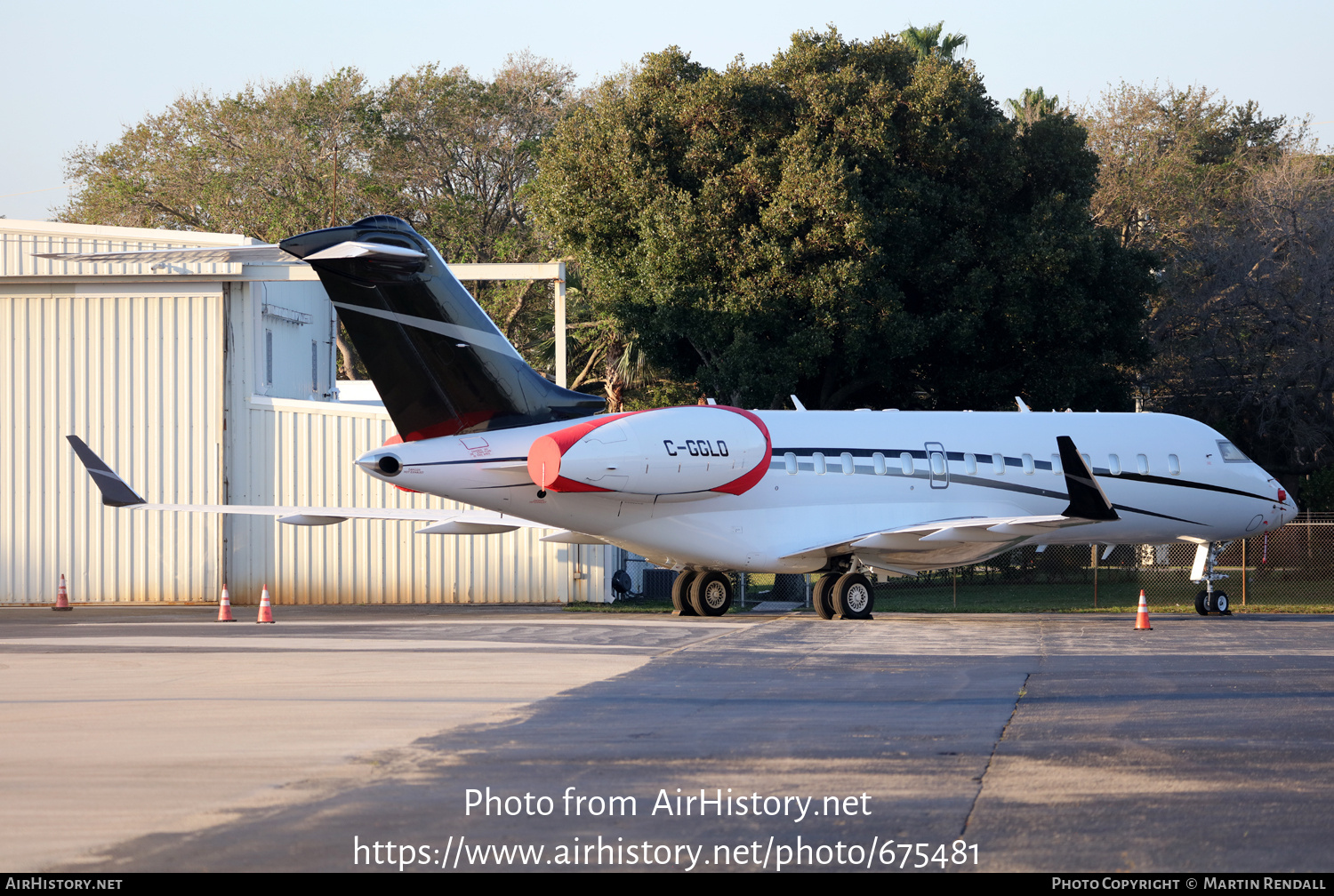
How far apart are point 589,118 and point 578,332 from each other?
35.0 ft

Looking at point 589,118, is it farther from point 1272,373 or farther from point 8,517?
point 1272,373

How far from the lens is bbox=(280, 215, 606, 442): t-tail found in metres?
18.2

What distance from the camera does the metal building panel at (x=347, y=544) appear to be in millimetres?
27547

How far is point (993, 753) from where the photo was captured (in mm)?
9781

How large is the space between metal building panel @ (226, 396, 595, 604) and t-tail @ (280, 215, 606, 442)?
7.90 m

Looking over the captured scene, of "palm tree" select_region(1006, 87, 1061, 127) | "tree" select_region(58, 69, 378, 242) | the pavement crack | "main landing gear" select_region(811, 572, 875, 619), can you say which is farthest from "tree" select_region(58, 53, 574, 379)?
the pavement crack

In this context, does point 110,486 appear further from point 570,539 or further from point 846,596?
point 846,596

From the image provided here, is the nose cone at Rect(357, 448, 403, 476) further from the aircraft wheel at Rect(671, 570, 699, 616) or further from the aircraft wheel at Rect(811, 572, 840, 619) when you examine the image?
the aircraft wheel at Rect(811, 572, 840, 619)

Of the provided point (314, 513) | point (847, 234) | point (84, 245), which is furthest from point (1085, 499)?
point (84, 245)

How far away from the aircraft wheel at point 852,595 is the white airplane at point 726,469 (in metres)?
0.03

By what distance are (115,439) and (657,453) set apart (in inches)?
524

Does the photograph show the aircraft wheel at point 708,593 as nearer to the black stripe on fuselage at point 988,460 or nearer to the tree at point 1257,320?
the black stripe on fuselage at point 988,460

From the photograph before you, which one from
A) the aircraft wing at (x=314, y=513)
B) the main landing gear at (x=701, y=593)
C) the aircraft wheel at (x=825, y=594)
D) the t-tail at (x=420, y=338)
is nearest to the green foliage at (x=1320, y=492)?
the aircraft wheel at (x=825, y=594)

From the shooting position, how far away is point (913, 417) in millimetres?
23344
